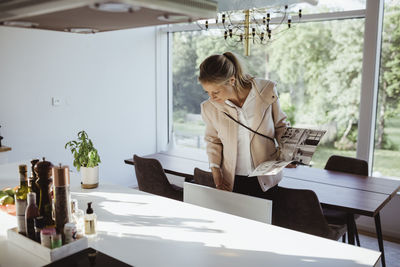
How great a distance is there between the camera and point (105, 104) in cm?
470

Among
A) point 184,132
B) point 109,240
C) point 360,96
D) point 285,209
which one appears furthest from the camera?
point 184,132

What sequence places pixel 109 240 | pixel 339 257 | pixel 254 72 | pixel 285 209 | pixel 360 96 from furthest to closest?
1. pixel 254 72
2. pixel 360 96
3. pixel 285 209
4. pixel 109 240
5. pixel 339 257

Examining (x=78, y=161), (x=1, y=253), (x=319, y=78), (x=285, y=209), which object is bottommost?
(x=285, y=209)

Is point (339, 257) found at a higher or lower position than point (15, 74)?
lower

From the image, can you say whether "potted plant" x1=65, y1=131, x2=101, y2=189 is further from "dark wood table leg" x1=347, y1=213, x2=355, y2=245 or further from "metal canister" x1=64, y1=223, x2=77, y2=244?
"dark wood table leg" x1=347, y1=213, x2=355, y2=245

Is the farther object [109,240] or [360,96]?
[360,96]

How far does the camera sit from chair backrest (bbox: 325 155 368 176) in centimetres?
312

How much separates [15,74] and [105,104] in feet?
3.71

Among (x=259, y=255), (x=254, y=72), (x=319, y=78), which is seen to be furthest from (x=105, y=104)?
(x=259, y=255)

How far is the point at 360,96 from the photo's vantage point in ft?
12.3

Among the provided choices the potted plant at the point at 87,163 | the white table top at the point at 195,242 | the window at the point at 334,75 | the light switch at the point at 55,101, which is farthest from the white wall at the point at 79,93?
the white table top at the point at 195,242

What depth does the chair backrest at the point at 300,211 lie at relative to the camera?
7.40 ft

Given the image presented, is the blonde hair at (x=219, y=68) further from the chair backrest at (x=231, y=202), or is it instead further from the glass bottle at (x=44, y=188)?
the glass bottle at (x=44, y=188)

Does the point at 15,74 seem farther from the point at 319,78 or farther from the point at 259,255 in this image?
the point at 259,255
